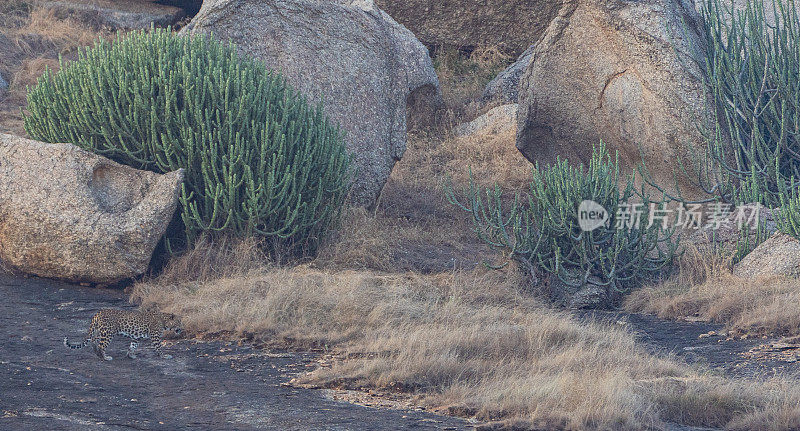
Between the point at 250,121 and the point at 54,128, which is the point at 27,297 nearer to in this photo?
the point at 54,128

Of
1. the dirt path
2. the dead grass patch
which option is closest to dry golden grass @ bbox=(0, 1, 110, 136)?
the dead grass patch

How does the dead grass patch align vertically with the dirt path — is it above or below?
above

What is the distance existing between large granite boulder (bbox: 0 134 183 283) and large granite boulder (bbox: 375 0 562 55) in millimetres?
7772

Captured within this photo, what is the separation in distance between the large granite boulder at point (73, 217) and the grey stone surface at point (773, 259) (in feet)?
15.6

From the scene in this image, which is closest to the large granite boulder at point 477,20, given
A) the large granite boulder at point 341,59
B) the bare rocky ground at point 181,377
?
the large granite boulder at point 341,59

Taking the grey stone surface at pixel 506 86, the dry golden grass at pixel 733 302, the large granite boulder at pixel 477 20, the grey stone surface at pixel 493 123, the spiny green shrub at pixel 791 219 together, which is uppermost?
the large granite boulder at pixel 477 20

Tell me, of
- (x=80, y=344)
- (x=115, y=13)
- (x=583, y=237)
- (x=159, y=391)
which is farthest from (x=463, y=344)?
(x=115, y=13)

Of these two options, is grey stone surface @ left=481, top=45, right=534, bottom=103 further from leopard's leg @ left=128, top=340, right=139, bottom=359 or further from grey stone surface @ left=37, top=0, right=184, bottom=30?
leopard's leg @ left=128, top=340, right=139, bottom=359

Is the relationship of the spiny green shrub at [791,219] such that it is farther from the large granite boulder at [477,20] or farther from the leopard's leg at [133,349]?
the large granite boulder at [477,20]

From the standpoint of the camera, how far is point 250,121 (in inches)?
316

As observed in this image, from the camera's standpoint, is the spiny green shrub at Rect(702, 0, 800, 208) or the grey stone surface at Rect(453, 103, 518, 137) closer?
the spiny green shrub at Rect(702, 0, 800, 208)

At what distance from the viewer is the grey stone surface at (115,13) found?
48.1 ft

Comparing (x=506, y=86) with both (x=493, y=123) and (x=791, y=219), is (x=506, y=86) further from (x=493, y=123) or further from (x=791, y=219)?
(x=791, y=219)

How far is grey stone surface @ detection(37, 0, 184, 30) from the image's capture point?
14.6 metres
